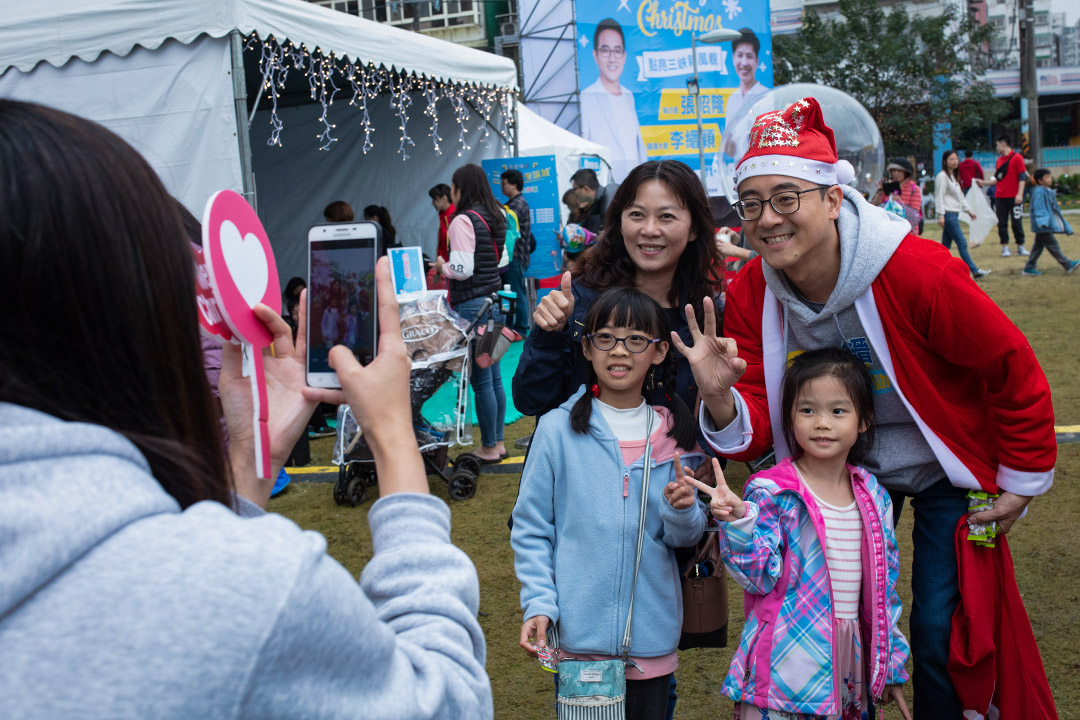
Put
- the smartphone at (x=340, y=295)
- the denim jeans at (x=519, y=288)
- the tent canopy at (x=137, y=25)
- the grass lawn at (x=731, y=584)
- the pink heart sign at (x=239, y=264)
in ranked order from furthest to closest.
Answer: the denim jeans at (x=519, y=288) → the tent canopy at (x=137, y=25) → the grass lawn at (x=731, y=584) → the smartphone at (x=340, y=295) → the pink heart sign at (x=239, y=264)

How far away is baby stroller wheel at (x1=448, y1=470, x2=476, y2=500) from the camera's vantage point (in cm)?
543

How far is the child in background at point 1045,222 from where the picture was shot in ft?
40.4

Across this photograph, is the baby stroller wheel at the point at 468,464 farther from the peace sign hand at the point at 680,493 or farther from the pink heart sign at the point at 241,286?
the pink heart sign at the point at 241,286

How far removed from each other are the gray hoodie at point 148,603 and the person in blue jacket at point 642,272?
1815mm

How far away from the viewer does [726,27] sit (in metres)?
19.5

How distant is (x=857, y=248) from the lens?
7.75ft

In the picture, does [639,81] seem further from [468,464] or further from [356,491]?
[356,491]

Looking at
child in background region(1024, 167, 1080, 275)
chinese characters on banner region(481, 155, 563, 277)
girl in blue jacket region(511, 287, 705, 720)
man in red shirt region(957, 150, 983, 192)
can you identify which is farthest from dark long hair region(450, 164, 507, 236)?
man in red shirt region(957, 150, 983, 192)

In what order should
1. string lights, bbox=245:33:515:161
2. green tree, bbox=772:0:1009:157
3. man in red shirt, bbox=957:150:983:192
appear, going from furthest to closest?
1. green tree, bbox=772:0:1009:157
2. man in red shirt, bbox=957:150:983:192
3. string lights, bbox=245:33:515:161

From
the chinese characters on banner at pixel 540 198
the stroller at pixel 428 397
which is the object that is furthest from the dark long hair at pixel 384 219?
the stroller at pixel 428 397

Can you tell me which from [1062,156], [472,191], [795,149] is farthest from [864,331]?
[1062,156]

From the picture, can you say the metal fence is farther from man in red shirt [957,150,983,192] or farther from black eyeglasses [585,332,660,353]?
black eyeglasses [585,332,660,353]

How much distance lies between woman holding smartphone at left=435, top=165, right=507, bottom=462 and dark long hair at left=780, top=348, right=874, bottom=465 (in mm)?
3789

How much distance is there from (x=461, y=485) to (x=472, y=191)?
2.47 metres
